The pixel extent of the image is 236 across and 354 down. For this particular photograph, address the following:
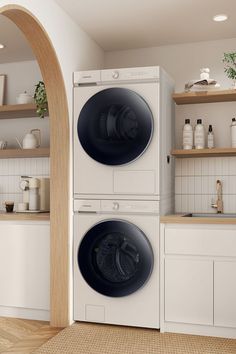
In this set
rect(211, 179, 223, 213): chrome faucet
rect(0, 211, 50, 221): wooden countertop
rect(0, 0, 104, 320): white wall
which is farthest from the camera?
rect(211, 179, 223, 213): chrome faucet

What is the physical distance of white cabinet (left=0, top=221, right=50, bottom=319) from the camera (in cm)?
370

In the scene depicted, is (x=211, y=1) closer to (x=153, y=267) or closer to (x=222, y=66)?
(x=222, y=66)

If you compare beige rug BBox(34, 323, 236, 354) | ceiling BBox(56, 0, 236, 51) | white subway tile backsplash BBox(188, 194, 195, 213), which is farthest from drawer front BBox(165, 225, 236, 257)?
ceiling BBox(56, 0, 236, 51)

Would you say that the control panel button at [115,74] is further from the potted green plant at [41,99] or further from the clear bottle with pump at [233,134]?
the clear bottle with pump at [233,134]

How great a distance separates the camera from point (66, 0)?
3.35 meters

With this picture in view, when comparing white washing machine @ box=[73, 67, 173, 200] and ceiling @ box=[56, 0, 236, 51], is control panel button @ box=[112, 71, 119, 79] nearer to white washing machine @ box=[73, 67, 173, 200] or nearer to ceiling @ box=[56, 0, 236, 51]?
white washing machine @ box=[73, 67, 173, 200]

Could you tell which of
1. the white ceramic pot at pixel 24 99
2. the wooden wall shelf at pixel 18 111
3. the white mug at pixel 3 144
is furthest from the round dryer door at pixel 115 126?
the white mug at pixel 3 144

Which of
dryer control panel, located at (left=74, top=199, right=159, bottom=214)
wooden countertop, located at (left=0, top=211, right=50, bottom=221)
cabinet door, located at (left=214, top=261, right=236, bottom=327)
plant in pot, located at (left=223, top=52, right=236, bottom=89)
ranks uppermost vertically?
plant in pot, located at (left=223, top=52, right=236, bottom=89)

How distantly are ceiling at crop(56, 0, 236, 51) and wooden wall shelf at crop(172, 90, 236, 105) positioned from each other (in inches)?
22.8

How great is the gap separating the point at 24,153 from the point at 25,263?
3.65 ft

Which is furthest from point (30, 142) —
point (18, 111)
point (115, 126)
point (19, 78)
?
point (115, 126)

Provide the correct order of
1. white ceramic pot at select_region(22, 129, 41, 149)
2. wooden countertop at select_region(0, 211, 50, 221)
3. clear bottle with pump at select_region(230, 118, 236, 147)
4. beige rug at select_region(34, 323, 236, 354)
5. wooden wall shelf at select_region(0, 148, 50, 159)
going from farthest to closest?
white ceramic pot at select_region(22, 129, 41, 149) → wooden wall shelf at select_region(0, 148, 50, 159) → clear bottle with pump at select_region(230, 118, 236, 147) → wooden countertop at select_region(0, 211, 50, 221) → beige rug at select_region(34, 323, 236, 354)

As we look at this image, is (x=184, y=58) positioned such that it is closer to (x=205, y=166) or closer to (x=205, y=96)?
(x=205, y=96)

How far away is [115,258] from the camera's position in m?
3.53
